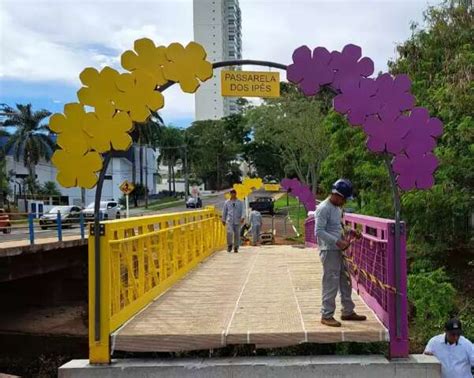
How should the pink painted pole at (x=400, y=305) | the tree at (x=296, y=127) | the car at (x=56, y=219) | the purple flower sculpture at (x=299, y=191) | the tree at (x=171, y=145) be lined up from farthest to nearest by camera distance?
the tree at (x=171, y=145) < the tree at (x=296, y=127) < the car at (x=56, y=219) < the purple flower sculpture at (x=299, y=191) < the pink painted pole at (x=400, y=305)

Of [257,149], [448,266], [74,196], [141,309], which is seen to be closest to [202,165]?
[257,149]

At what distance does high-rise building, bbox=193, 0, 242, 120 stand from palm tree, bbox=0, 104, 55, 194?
56.2m

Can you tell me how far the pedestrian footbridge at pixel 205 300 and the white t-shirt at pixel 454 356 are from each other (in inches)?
28.2

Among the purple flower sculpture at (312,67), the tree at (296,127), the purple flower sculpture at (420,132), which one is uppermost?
the tree at (296,127)

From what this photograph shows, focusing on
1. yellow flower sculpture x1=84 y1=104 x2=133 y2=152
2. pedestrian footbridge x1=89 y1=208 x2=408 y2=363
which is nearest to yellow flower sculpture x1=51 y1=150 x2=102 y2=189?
yellow flower sculpture x1=84 y1=104 x2=133 y2=152

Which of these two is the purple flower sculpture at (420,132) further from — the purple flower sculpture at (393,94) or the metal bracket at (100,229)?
the metal bracket at (100,229)

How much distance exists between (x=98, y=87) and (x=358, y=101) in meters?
2.50

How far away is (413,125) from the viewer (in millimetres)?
5559

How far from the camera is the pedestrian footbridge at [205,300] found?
213 inches

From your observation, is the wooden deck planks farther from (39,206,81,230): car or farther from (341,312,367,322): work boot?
(39,206,81,230): car

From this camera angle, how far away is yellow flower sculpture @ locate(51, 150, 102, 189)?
5484mm

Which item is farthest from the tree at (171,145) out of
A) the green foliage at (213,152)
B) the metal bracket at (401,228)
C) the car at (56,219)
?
the metal bracket at (401,228)

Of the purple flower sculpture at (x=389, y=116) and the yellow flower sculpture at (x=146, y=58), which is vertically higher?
the yellow flower sculpture at (x=146, y=58)

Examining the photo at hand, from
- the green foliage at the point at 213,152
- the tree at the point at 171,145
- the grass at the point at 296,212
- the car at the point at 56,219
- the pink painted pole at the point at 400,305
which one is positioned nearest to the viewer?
the pink painted pole at the point at 400,305
